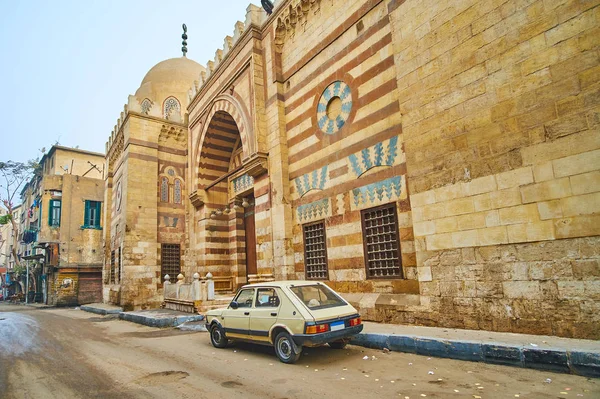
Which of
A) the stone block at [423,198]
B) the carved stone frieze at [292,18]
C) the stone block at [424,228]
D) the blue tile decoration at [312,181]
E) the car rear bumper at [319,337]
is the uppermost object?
the carved stone frieze at [292,18]

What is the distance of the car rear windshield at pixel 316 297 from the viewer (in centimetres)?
601

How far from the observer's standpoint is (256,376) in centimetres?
502

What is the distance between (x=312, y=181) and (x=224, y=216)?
289 inches

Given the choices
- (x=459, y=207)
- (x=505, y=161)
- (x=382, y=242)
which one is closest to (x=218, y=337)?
(x=382, y=242)

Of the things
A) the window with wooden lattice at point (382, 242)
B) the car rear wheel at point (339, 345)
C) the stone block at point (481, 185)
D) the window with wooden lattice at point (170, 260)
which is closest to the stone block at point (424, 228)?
the window with wooden lattice at point (382, 242)

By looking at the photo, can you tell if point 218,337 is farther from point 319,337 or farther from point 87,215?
point 87,215

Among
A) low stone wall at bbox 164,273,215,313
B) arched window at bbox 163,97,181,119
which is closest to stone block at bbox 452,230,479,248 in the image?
low stone wall at bbox 164,273,215,313

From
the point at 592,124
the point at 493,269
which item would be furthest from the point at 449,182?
the point at 592,124

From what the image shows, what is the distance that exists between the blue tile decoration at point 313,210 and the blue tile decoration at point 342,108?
6.74 feet

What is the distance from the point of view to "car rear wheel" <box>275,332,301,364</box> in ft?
18.3

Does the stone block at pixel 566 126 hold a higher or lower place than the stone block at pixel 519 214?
higher

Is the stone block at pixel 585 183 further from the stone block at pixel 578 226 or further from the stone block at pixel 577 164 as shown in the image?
the stone block at pixel 578 226

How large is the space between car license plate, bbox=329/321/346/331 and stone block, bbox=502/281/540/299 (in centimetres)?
274

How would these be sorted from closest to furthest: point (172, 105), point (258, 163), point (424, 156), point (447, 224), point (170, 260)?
point (447, 224)
point (424, 156)
point (258, 163)
point (170, 260)
point (172, 105)
